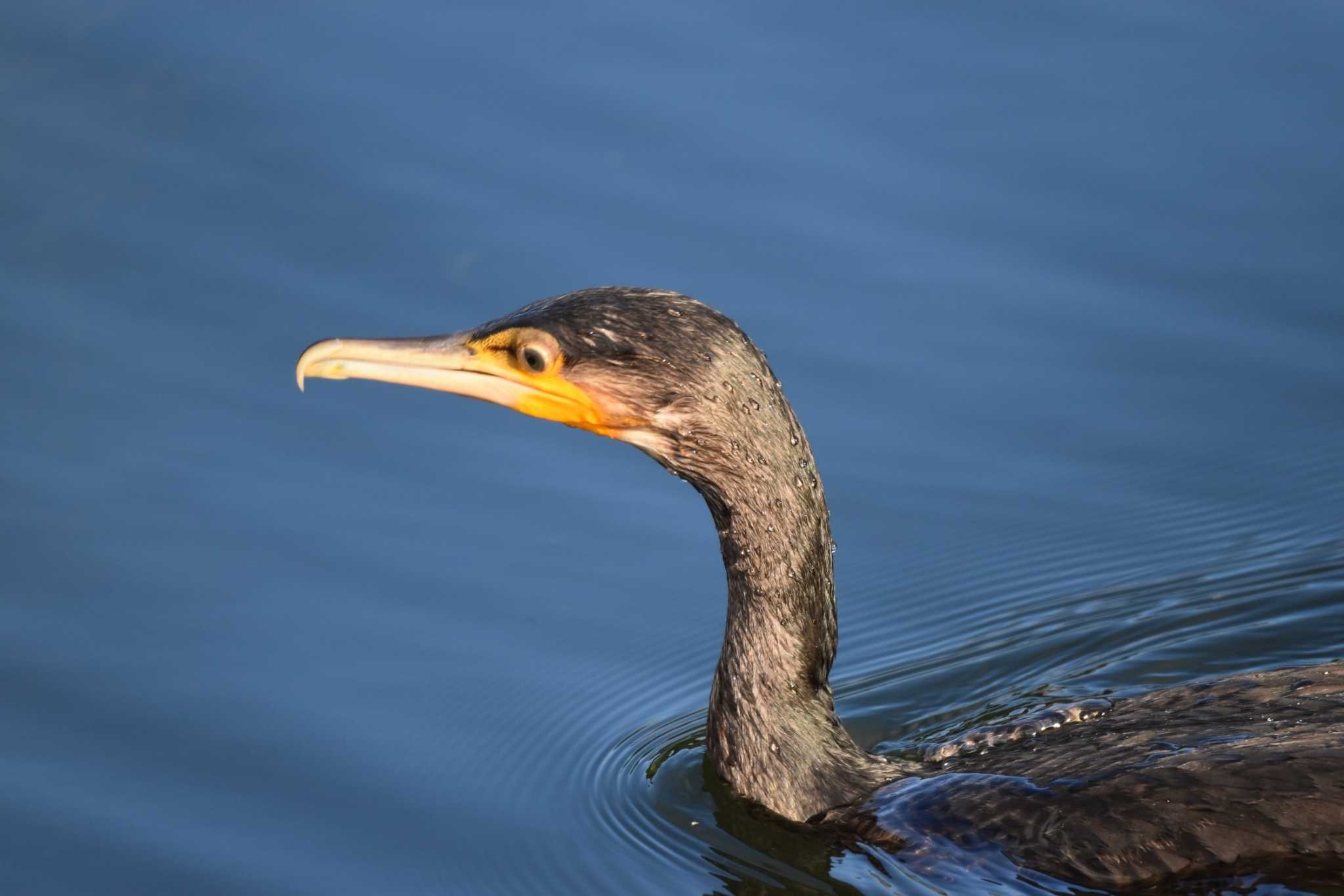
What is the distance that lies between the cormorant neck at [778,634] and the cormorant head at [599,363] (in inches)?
6.2

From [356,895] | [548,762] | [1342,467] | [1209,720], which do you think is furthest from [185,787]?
[1342,467]

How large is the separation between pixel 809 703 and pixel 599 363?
1.31m

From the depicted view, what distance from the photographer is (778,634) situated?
643 cm

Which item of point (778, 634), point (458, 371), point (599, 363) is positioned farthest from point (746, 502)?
point (458, 371)

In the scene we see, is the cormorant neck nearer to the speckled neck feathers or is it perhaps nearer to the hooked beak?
the speckled neck feathers

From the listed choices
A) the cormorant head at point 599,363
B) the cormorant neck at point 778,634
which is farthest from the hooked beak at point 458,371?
the cormorant neck at point 778,634

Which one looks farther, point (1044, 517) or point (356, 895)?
point (1044, 517)

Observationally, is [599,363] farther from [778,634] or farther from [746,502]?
[778,634]

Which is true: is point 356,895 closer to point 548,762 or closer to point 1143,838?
point 548,762

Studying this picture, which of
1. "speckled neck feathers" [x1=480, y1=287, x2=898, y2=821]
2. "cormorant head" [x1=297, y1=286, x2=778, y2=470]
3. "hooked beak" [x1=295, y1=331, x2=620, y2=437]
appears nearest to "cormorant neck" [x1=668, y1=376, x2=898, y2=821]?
"speckled neck feathers" [x1=480, y1=287, x2=898, y2=821]

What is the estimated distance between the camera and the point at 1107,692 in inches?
286

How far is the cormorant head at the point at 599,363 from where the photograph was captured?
19.7 ft

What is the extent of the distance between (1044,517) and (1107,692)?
96 centimetres

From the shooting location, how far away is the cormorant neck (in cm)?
617
